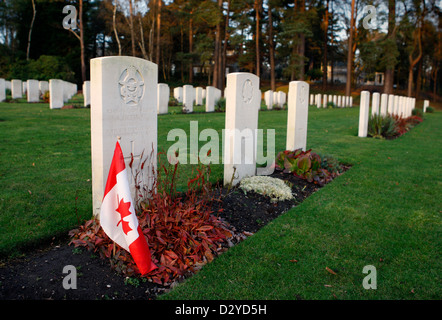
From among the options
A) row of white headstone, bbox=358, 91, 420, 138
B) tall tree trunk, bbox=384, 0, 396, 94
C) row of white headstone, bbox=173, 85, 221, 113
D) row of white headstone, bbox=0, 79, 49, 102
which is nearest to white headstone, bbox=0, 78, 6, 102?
row of white headstone, bbox=0, 79, 49, 102

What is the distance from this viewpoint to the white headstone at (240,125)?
5.35 m

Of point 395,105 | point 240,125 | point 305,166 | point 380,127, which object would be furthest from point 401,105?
point 240,125

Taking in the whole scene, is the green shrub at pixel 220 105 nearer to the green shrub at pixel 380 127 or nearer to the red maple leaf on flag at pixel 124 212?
the green shrub at pixel 380 127

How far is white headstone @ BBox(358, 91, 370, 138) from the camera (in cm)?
1120

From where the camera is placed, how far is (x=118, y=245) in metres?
3.26

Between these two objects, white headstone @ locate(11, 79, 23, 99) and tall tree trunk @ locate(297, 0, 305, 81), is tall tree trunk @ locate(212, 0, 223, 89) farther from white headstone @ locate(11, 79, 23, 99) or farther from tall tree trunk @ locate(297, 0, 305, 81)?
white headstone @ locate(11, 79, 23, 99)

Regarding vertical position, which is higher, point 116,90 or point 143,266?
point 116,90

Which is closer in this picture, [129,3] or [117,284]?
[117,284]

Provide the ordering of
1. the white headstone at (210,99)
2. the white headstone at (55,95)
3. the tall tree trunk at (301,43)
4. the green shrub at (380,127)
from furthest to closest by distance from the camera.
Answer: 1. the tall tree trunk at (301,43)
2. the white headstone at (210,99)
3. the white headstone at (55,95)
4. the green shrub at (380,127)

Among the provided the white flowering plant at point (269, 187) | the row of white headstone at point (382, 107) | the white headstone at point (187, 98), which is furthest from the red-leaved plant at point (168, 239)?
the white headstone at point (187, 98)

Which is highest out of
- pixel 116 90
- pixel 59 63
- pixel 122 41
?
pixel 122 41

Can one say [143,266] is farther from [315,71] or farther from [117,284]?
[315,71]

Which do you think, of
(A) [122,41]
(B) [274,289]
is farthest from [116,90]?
(A) [122,41]

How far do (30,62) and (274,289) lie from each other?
111ft
